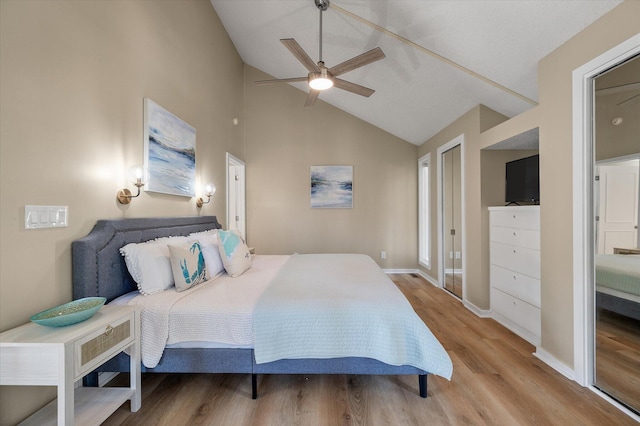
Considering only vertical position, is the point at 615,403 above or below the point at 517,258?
below

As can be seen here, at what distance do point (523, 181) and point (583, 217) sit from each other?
3.43ft

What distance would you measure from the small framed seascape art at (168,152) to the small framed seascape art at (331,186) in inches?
88.4

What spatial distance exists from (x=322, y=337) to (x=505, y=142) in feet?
8.51

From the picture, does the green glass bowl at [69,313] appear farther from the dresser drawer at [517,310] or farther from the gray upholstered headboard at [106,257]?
the dresser drawer at [517,310]

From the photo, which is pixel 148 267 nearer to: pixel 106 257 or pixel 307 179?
pixel 106 257

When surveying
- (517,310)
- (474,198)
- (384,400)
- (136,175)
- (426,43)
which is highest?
(426,43)

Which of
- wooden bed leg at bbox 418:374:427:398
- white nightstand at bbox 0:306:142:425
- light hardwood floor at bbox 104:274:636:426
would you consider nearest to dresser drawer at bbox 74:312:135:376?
white nightstand at bbox 0:306:142:425

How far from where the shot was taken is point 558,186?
197 centimetres

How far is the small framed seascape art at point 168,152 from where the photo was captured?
2271 millimetres

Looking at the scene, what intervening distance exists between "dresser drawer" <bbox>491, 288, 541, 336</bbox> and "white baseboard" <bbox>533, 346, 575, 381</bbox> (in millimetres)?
202

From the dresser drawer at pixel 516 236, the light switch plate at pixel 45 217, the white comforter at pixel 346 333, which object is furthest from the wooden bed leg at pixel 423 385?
the light switch plate at pixel 45 217

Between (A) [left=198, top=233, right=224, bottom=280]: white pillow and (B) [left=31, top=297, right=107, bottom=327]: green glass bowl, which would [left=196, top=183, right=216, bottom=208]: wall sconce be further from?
(B) [left=31, top=297, right=107, bottom=327]: green glass bowl

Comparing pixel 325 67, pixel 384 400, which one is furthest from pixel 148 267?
pixel 325 67

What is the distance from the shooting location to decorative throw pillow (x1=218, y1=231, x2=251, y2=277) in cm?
232
